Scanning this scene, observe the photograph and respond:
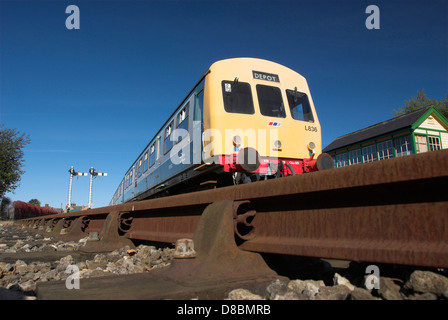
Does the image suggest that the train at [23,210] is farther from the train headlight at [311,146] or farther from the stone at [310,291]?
the stone at [310,291]

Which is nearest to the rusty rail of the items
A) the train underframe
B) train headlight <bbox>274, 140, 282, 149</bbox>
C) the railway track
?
the railway track

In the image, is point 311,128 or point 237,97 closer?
point 237,97

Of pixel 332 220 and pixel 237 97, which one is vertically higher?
pixel 237 97

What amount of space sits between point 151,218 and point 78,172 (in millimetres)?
37181

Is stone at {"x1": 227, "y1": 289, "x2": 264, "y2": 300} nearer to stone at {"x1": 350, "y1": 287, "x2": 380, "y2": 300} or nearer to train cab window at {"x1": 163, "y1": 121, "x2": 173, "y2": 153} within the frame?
stone at {"x1": 350, "y1": 287, "x2": 380, "y2": 300}

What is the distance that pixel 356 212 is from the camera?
1658 millimetres

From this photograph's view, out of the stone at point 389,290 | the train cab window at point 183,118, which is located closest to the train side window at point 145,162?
the train cab window at point 183,118

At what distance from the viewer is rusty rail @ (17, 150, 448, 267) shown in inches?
52.9

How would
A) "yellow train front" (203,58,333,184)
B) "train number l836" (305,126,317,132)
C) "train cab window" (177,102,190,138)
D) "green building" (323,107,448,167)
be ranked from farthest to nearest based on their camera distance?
1. "green building" (323,107,448,167)
2. "train cab window" (177,102,190,138)
3. "train number l836" (305,126,317,132)
4. "yellow train front" (203,58,333,184)

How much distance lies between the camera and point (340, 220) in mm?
1725

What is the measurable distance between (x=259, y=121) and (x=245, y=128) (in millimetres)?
429

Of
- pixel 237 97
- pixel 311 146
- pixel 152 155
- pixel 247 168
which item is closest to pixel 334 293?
pixel 247 168

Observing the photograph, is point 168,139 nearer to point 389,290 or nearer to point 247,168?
point 247,168
